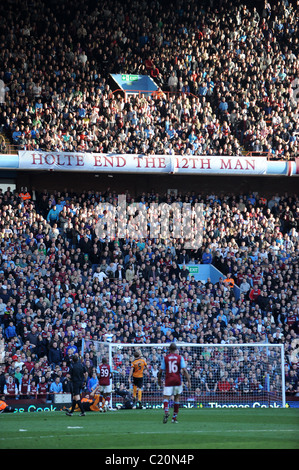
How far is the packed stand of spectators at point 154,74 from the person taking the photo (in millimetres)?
27609

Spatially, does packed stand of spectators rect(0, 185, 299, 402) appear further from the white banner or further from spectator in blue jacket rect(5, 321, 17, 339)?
the white banner

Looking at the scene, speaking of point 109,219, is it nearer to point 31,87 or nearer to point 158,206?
point 158,206

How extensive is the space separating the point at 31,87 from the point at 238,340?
11.1 meters

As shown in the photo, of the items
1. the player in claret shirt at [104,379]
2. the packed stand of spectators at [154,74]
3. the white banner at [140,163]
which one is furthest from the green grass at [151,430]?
the packed stand of spectators at [154,74]

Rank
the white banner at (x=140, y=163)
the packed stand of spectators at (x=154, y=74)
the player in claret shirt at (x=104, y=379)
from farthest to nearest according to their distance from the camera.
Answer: the white banner at (x=140, y=163), the packed stand of spectators at (x=154, y=74), the player in claret shirt at (x=104, y=379)

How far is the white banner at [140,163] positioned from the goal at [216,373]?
8.30 m

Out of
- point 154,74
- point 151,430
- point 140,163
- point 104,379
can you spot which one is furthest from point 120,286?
point 151,430

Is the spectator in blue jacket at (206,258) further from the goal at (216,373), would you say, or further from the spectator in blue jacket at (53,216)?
the goal at (216,373)

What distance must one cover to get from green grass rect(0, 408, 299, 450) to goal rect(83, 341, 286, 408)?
6.34 ft

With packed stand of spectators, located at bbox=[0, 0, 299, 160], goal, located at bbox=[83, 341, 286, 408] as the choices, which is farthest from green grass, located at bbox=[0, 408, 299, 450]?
packed stand of spectators, located at bbox=[0, 0, 299, 160]

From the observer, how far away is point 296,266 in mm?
27812

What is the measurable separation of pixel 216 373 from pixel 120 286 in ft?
16.4

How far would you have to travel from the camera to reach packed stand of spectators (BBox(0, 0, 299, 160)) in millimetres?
27609
